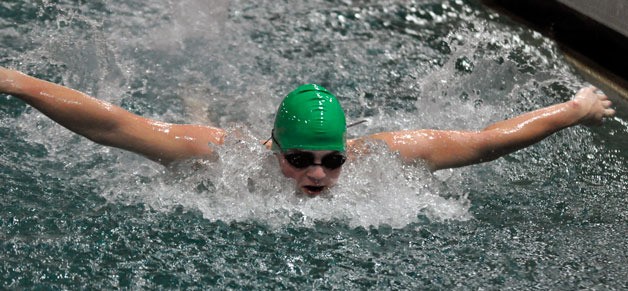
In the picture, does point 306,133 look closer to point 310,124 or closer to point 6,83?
point 310,124

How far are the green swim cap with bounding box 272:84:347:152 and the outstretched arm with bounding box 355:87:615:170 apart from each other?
0.38 metres

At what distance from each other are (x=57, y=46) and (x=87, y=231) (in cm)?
216

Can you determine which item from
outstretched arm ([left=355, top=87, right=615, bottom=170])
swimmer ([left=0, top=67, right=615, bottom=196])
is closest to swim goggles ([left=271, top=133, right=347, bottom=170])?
swimmer ([left=0, top=67, right=615, bottom=196])

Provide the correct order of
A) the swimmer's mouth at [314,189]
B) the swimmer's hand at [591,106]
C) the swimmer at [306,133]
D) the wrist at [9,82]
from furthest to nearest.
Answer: the swimmer's hand at [591,106] < the swimmer's mouth at [314,189] < the swimmer at [306,133] < the wrist at [9,82]

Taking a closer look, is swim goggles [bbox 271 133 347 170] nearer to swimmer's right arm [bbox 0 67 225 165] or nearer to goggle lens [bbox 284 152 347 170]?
goggle lens [bbox 284 152 347 170]

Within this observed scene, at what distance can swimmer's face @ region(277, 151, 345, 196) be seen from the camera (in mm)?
4320

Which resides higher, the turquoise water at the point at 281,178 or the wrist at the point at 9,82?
the wrist at the point at 9,82

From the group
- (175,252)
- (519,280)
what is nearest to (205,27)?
(175,252)

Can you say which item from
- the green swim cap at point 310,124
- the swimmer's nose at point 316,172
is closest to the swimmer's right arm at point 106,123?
the green swim cap at point 310,124

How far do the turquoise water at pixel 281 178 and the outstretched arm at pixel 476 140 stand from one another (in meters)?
0.11

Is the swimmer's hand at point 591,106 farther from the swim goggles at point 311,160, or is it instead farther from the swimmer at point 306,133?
the swim goggles at point 311,160

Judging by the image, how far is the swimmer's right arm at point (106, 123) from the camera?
414 cm

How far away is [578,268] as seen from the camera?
436 cm

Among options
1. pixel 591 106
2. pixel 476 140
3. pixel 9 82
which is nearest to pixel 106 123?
pixel 9 82
